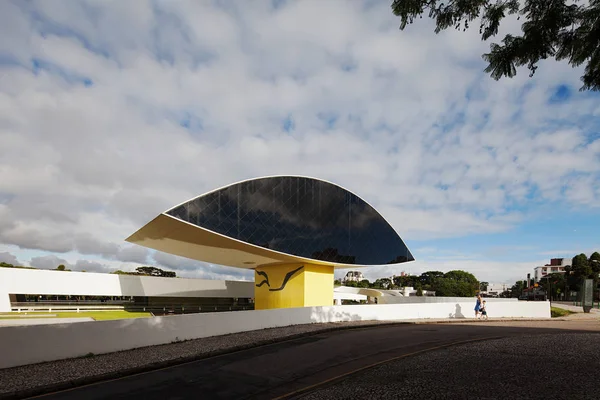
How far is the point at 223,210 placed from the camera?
2447 centimetres

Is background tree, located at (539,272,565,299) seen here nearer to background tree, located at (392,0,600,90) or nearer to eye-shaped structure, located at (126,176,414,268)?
eye-shaped structure, located at (126,176,414,268)

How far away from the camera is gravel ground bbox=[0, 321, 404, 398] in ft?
27.7

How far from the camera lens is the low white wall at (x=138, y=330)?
388 inches

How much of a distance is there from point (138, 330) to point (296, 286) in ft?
64.5

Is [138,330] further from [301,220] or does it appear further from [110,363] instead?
[301,220]

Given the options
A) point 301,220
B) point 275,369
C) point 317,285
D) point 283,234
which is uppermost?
point 301,220

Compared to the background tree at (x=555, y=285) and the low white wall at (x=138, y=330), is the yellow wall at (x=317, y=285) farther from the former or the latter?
the background tree at (x=555, y=285)

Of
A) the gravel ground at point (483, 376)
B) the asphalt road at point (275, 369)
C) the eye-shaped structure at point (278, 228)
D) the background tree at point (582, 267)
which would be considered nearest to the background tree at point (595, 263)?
the background tree at point (582, 267)

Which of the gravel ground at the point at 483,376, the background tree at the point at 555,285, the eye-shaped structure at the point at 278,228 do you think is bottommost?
the background tree at the point at 555,285

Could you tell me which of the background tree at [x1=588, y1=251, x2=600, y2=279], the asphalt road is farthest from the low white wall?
the background tree at [x1=588, y1=251, x2=600, y2=279]

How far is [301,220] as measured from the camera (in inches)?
1142

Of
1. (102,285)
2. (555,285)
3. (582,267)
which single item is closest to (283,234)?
(102,285)

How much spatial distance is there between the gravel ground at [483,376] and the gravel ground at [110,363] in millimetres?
5383

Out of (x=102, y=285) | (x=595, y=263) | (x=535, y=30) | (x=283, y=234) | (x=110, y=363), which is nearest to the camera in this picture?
(x=535, y=30)
